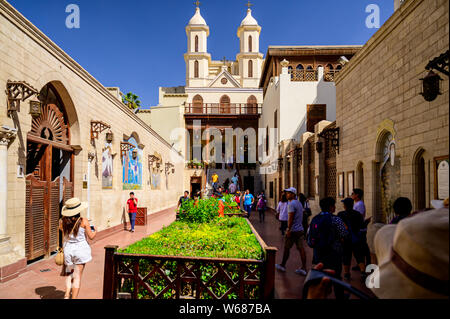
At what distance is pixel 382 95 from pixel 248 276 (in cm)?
600

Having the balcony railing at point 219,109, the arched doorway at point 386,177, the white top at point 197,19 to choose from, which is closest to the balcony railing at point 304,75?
the arched doorway at point 386,177

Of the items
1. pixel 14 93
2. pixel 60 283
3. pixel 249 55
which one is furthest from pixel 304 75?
pixel 249 55

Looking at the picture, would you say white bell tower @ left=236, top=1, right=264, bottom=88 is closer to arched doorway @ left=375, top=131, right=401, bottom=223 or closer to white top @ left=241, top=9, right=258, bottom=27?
white top @ left=241, top=9, right=258, bottom=27

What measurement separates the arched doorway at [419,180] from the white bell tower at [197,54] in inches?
1515

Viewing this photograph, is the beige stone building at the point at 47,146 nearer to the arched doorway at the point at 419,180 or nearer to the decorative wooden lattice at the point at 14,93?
the decorative wooden lattice at the point at 14,93

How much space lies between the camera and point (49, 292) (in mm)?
5750

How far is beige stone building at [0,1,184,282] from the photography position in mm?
6605

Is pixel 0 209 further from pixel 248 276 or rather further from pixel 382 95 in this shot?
pixel 382 95

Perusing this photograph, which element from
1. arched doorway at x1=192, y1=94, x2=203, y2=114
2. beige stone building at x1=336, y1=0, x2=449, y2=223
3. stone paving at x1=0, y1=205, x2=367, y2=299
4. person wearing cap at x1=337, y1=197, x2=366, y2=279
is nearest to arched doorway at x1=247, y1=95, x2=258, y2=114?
arched doorway at x1=192, y1=94, x2=203, y2=114

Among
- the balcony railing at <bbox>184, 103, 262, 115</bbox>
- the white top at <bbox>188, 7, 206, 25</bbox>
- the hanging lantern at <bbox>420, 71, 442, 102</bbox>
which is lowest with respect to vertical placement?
the hanging lantern at <bbox>420, 71, 442, 102</bbox>

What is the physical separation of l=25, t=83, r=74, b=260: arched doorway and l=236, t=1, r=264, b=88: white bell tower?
36.5m

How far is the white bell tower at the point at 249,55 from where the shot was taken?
4444cm

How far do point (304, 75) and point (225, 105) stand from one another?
617 inches

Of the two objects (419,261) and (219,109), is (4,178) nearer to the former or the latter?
(419,261)
